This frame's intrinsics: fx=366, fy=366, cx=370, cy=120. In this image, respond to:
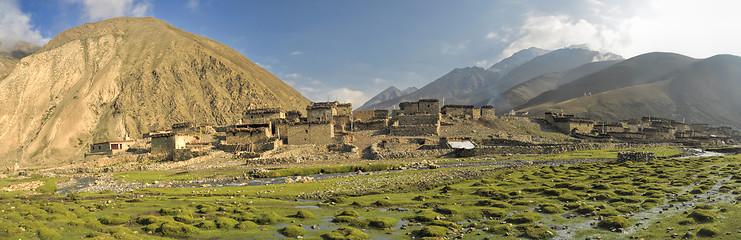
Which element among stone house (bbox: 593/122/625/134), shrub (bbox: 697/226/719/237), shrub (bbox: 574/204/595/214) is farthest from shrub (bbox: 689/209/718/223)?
stone house (bbox: 593/122/625/134)

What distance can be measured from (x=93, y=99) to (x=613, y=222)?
639 ft

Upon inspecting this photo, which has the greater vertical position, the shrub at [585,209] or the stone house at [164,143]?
the stone house at [164,143]

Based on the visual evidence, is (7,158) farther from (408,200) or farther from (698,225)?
(698,225)

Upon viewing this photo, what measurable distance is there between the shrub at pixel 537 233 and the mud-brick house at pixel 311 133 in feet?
194

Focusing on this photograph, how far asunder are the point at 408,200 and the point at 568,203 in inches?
478

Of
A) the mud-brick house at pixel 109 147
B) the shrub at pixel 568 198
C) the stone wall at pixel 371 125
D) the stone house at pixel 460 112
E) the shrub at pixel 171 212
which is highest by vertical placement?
the stone house at pixel 460 112

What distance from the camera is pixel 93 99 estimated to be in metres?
160

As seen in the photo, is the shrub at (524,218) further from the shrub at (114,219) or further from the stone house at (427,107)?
the stone house at (427,107)

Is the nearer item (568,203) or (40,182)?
(568,203)

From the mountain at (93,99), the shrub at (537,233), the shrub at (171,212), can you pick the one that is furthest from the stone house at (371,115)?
the mountain at (93,99)

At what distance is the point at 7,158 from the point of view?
126 metres

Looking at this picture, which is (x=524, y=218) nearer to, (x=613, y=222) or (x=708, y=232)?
(x=613, y=222)

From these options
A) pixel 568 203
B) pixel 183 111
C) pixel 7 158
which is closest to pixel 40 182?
pixel 568 203

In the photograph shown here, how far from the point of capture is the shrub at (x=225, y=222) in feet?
73.2
